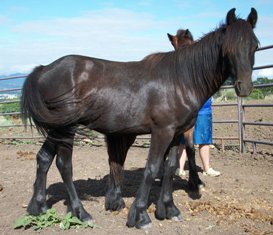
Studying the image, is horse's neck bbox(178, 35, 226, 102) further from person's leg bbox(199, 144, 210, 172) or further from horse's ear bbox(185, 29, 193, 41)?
person's leg bbox(199, 144, 210, 172)

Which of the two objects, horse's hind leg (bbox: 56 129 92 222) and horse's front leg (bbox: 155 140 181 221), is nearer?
horse's hind leg (bbox: 56 129 92 222)

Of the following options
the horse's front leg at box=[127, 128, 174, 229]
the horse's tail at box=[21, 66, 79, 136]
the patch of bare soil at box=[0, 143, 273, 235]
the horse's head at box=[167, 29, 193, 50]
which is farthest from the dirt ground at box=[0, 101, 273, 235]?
the horse's head at box=[167, 29, 193, 50]

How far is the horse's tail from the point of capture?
3.93 meters

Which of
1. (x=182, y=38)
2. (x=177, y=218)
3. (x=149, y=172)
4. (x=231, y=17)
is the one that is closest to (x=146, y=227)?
(x=177, y=218)

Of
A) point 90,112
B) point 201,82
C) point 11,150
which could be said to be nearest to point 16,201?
point 90,112

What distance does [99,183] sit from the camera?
5711mm

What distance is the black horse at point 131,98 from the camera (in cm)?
388

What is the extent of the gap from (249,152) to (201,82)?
14.0 feet

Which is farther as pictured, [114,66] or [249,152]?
[249,152]

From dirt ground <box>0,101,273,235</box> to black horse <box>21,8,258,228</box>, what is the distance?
27cm

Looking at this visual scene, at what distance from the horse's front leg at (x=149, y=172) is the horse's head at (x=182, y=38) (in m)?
1.67

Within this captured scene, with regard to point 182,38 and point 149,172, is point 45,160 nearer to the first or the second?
point 149,172

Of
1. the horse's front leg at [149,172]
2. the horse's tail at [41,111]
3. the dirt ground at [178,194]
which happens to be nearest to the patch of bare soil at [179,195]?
the dirt ground at [178,194]

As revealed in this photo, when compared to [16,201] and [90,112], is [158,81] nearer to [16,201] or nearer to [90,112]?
[90,112]
